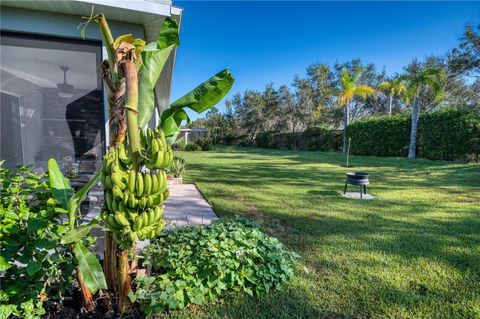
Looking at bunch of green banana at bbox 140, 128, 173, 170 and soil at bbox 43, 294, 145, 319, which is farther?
soil at bbox 43, 294, 145, 319

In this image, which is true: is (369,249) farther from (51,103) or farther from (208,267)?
(51,103)

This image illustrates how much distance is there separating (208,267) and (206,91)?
1730 millimetres

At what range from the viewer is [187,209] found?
17.9ft

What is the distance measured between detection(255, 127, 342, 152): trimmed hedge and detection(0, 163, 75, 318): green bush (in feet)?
79.8

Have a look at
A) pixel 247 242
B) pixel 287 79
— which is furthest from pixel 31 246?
pixel 287 79

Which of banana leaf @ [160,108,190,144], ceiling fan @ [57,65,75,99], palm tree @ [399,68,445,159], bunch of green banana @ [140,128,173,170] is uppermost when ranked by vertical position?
palm tree @ [399,68,445,159]

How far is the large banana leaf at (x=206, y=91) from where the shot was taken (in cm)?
220

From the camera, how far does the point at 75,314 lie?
7.02 feet

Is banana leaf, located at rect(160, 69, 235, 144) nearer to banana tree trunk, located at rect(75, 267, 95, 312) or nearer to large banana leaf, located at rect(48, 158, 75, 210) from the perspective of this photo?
large banana leaf, located at rect(48, 158, 75, 210)

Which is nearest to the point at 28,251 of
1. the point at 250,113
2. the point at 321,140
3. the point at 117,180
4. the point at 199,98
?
the point at 117,180

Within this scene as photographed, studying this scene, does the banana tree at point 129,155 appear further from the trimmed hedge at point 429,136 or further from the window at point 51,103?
the trimmed hedge at point 429,136

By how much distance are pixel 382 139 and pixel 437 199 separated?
13967 millimetres

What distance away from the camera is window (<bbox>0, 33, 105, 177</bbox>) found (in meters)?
3.95

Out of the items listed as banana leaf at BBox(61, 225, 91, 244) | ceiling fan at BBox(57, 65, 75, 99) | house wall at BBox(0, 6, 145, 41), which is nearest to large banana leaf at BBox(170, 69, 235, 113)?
banana leaf at BBox(61, 225, 91, 244)
